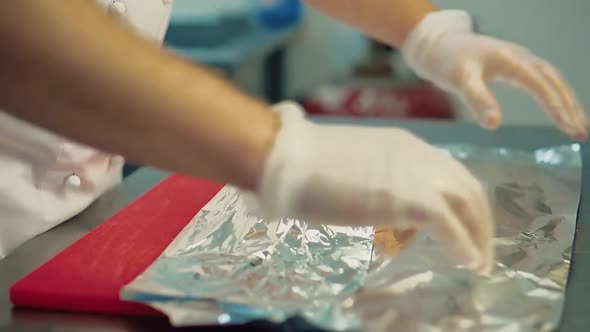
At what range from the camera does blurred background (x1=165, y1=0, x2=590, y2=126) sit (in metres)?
1.67

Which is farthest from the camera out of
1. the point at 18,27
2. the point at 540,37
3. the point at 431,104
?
the point at 431,104

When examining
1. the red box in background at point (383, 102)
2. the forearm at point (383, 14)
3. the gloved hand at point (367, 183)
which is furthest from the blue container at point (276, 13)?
the gloved hand at point (367, 183)

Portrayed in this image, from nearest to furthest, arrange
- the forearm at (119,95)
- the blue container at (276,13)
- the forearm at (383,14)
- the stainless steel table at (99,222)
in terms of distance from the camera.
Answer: the forearm at (119,95), the stainless steel table at (99,222), the forearm at (383,14), the blue container at (276,13)

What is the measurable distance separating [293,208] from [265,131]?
1.9 inches

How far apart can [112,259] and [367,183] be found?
0.25 metres

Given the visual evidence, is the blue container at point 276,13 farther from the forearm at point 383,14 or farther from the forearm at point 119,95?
the forearm at point 119,95

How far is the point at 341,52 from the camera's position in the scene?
2.21 metres

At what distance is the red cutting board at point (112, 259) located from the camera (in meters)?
0.53

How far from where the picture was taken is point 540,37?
169 cm

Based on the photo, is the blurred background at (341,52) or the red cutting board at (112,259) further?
the blurred background at (341,52)

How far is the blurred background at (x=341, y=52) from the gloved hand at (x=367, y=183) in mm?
1082

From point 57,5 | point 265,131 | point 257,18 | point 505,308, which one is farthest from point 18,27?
point 257,18

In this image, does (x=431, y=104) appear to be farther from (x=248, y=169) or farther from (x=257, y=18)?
(x=248, y=169)

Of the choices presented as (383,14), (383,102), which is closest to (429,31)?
(383,14)
